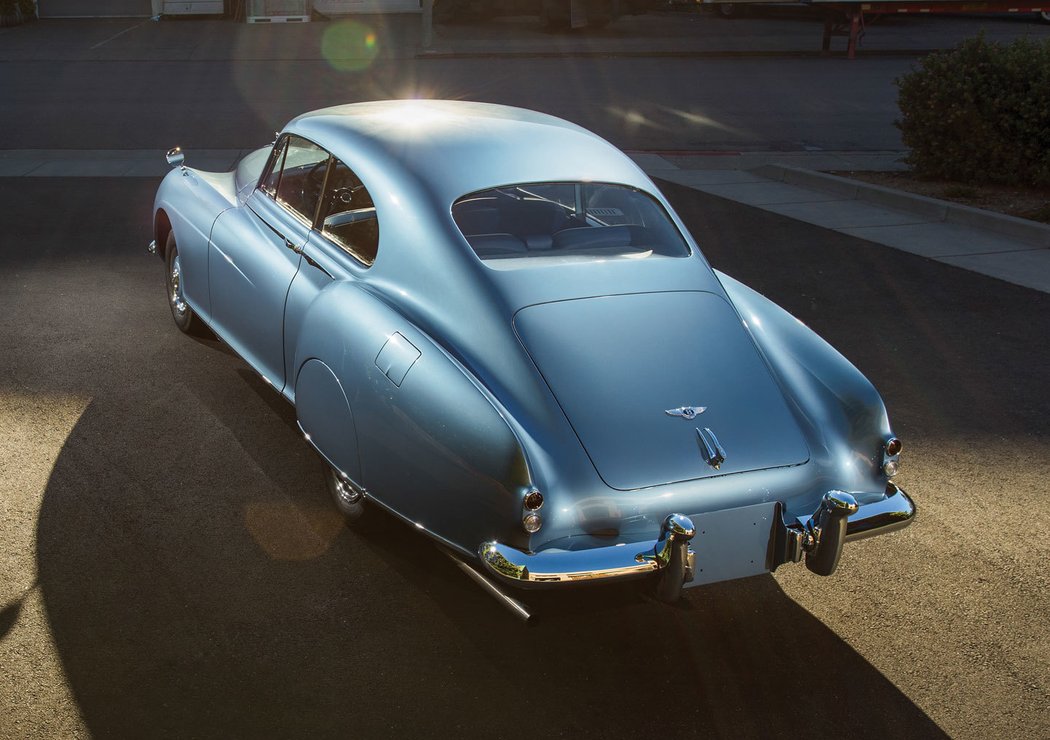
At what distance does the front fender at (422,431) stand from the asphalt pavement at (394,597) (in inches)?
15.6

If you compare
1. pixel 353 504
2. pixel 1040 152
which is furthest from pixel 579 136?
pixel 1040 152

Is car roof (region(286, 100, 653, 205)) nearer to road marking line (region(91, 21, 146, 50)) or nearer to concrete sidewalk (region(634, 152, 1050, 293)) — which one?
concrete sidewalk (region(634, 152, 1050, 293))

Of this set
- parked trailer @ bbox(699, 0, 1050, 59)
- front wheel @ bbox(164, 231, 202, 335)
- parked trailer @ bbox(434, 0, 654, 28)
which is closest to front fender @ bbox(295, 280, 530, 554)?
front wheel @ bbox(164, 231, 202, 335)

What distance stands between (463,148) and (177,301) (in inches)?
105

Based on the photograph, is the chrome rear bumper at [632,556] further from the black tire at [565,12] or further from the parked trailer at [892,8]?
the black tire at [565,12]

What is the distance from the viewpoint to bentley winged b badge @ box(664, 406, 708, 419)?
3771 mm

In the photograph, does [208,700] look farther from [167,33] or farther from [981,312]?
[167,33]

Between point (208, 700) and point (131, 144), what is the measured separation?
33.7ft

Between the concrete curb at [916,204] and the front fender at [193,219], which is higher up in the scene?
the front fender at [193,219]

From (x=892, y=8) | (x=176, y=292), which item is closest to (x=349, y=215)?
(x=176, y=292)

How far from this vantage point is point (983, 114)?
10359mm

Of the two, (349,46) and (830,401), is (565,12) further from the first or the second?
(830,401)

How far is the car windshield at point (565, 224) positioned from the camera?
438 cm

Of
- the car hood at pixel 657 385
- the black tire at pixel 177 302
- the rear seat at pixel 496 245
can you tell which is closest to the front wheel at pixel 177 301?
the black tire at pixel 177 302
